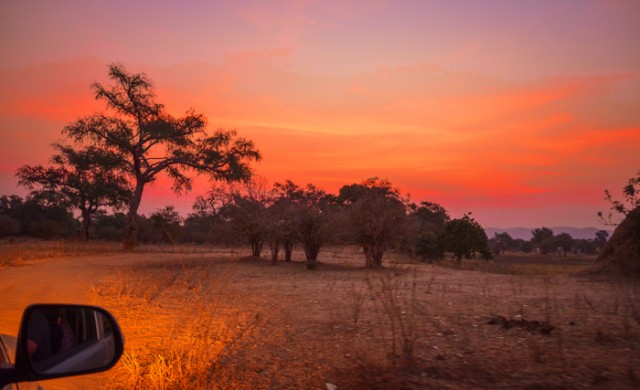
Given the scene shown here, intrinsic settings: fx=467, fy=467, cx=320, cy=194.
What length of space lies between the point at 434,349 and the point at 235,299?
19.1ft

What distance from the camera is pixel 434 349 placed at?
6.17 meters

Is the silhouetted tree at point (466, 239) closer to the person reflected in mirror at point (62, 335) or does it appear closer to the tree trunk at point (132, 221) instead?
the tree trunk at point (132, 221)

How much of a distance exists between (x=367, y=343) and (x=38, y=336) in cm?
521

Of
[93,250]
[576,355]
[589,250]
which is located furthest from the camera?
[589,250]

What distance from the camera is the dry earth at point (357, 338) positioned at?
489 centimetres

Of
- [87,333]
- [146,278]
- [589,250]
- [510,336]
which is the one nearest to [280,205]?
[146,278]

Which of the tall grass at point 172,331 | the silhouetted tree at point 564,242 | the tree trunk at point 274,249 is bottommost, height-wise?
the tall grass at point 172,331

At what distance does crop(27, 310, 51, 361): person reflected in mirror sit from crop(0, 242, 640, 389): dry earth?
2.80 meters

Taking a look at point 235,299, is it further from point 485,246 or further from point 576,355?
point 485,246

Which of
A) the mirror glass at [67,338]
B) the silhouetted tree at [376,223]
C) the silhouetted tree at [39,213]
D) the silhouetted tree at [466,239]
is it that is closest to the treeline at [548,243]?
the silhouetted tree at [466,239]

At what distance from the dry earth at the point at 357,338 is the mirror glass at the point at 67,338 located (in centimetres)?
223

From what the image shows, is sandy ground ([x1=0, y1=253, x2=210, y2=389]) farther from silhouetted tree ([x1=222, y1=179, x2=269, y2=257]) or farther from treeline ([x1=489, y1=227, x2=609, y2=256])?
treeline ([x1=489, y1=227, x2=609, y2=256])

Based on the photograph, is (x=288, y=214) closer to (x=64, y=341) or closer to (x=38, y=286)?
(x=38, y=286)

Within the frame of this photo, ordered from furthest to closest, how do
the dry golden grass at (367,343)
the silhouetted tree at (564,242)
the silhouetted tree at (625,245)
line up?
the silhouetted tree at (564,242) → the silhouetted tree at (625,245) → the dry golden grass at (367,343)
